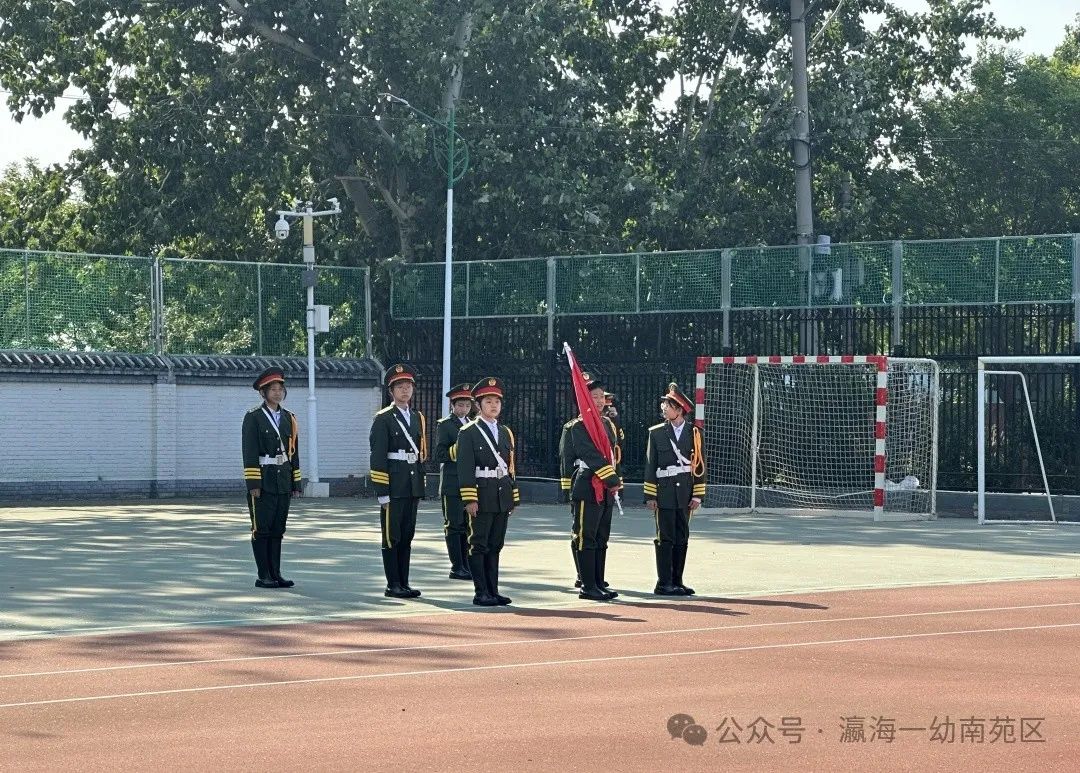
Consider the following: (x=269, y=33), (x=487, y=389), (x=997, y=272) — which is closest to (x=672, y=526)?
(x=487, y=389)

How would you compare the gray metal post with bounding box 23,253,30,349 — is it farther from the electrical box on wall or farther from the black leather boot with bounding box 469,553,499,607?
the black leather boot with bounding box 469,553,499,607

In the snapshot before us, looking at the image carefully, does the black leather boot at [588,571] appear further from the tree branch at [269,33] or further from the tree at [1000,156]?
the tree at [1000,156]

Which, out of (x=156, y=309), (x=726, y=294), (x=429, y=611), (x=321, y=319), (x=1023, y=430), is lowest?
(x=429, y=611)

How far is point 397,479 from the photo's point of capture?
635 inches

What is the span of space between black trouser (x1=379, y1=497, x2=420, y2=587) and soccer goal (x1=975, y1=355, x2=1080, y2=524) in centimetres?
1293

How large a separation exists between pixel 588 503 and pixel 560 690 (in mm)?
5487

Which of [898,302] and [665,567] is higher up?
[898,302]

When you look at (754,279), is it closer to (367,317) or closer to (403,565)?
(367,317)

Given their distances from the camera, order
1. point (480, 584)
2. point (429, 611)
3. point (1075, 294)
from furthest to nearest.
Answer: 1. point (1075, 294)
2. point (480, 584)
3. point (429, 611)

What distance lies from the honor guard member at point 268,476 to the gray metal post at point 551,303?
1640cm

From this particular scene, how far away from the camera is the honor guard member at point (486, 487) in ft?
50.9

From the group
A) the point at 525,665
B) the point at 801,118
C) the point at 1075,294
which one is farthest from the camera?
the point at 801,118

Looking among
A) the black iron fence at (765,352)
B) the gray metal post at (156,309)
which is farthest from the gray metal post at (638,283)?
the gray metal post at (156,309)

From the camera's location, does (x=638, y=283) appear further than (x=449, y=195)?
No
